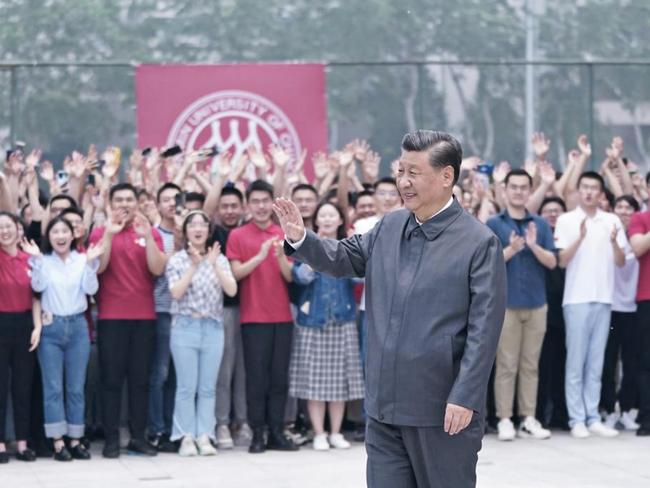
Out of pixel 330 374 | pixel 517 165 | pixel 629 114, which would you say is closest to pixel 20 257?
pixel 330 374

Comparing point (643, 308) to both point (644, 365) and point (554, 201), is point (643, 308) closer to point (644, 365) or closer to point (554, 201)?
point (644, 365)

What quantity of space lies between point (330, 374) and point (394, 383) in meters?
4.73

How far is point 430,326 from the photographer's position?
198 inches

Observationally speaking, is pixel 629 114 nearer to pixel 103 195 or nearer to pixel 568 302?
pixel 568 302

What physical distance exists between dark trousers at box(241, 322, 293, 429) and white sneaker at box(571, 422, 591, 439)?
2.24 m

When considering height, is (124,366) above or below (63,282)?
below

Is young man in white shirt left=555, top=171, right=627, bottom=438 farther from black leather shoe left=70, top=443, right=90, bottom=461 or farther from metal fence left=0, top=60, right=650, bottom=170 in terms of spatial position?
black leather shoe left=70, top=443, right=90, bottom=461

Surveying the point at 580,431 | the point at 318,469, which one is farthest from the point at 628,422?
the point at 318,469

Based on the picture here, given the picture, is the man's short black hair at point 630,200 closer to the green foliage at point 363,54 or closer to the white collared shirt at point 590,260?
the white collared shirt at point 590,260

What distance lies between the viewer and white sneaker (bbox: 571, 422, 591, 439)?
33.4 ft

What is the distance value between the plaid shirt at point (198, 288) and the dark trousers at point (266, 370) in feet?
1.12

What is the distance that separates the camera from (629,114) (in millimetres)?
14211

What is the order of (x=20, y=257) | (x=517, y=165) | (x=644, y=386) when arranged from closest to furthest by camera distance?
(x=20, y=257) < (x=644, y=386) < (x=517, y=165)

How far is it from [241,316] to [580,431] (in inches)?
107
